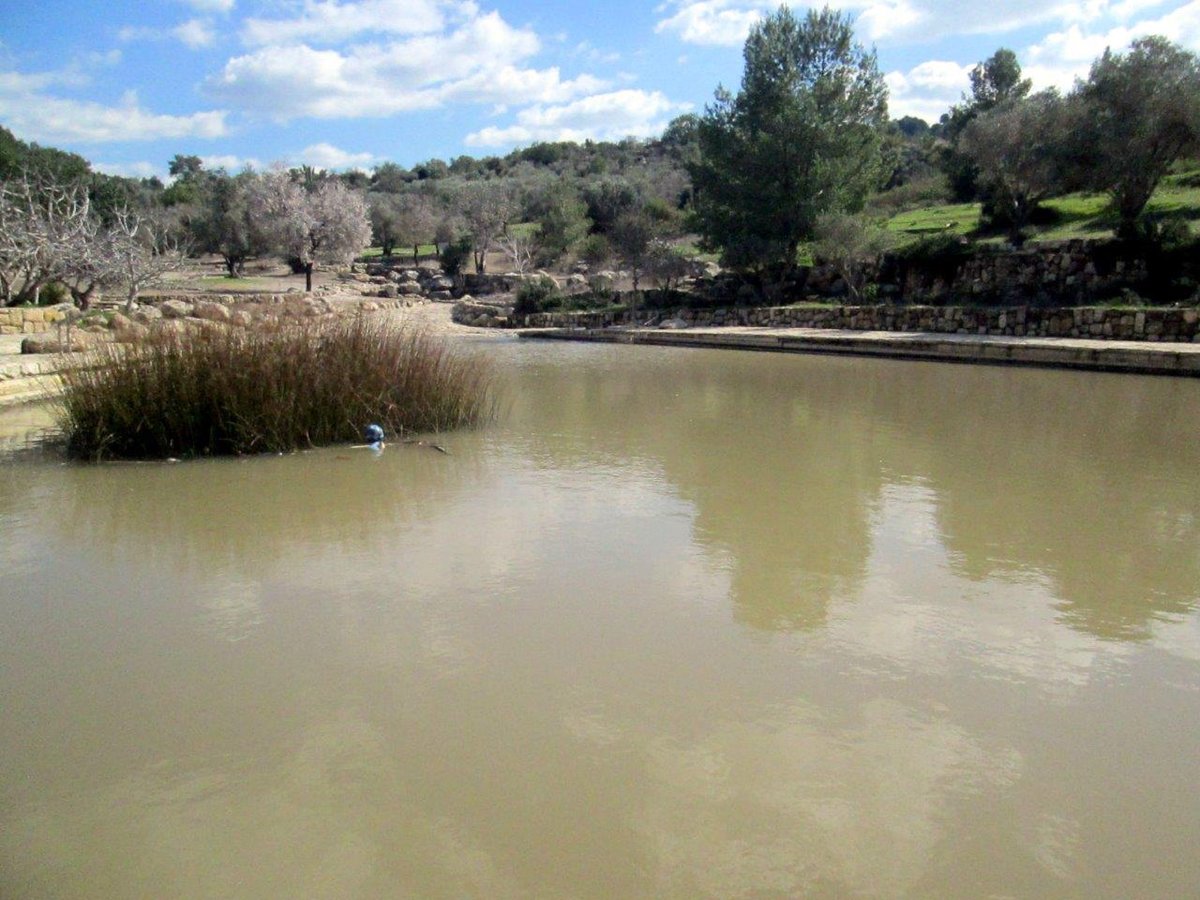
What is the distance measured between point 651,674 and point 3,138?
47956 millimetres

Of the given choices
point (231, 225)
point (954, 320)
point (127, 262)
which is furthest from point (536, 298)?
point (231, 225)

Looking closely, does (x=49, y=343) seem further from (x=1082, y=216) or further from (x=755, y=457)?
(x=1082, y=216)

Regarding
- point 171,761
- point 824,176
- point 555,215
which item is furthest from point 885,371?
point 555,215

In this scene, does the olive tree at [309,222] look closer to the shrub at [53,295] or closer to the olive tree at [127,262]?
the olive tree at [127,262]

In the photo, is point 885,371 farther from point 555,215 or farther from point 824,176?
point 555,215

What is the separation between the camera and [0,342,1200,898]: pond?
2428 millimetres

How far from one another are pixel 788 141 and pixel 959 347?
11.4m

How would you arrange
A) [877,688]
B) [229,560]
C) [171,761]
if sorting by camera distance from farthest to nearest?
[229,560]
[877,688]
[171,761]

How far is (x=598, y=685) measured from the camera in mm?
3365

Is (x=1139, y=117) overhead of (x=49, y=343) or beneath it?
overhead

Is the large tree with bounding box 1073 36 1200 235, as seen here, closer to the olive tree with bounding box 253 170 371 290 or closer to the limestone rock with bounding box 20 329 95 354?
the limestone rock with bounding box 20 329 95 354

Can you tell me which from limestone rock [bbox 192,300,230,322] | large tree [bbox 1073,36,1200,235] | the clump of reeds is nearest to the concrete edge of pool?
large tree [bbox 1073,36,1200,235]

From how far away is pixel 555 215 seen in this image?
135ft

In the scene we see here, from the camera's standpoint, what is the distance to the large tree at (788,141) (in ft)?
83.9
